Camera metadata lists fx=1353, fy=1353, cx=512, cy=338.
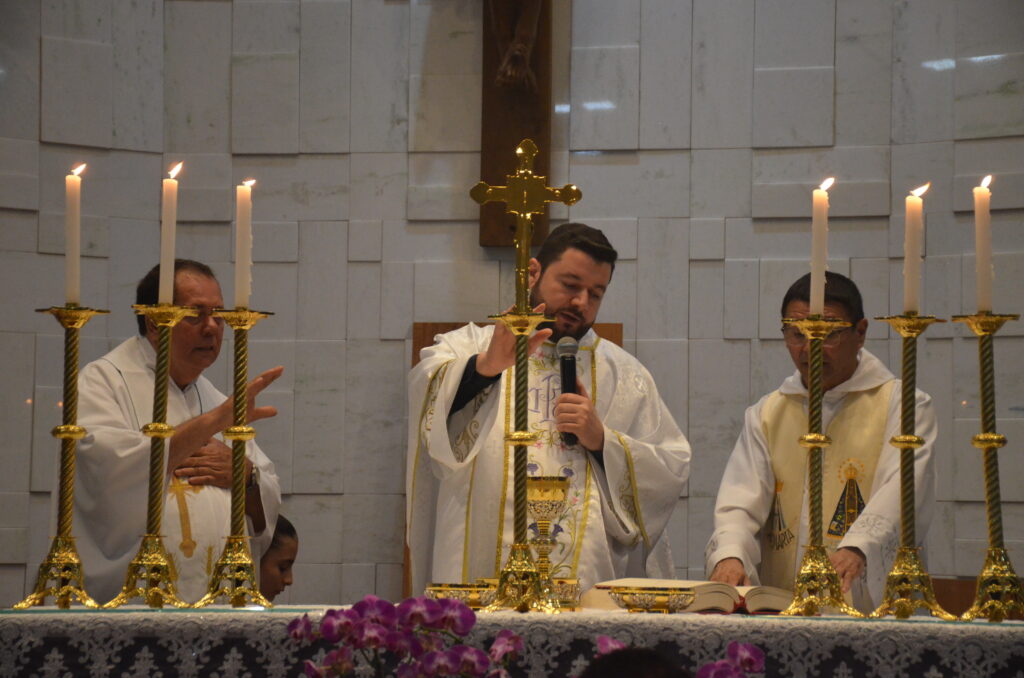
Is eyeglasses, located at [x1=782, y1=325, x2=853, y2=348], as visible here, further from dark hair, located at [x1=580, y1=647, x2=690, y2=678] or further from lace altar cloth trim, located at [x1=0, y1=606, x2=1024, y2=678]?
dark hair, located at [x1=580, y1=647, x2=690, y2=678]

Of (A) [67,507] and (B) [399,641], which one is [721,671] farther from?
(A) [67,507]

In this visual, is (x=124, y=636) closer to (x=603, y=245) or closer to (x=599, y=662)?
(x=599, y=662)

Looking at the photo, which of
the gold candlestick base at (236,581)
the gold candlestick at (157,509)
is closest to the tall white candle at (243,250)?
the gold candlestick at (157,509)

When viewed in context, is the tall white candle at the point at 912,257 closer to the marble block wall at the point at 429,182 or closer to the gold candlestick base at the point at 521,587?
the gold candlestick base at the point at 521,587

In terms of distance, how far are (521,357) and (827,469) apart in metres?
1.84

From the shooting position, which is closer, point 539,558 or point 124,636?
point 124,636

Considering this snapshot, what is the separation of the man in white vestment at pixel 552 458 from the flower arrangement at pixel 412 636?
6.91 ft

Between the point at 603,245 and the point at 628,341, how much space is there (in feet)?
6.17

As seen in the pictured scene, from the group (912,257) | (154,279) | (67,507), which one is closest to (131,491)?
(67,507)

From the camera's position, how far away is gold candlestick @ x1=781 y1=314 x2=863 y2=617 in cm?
329

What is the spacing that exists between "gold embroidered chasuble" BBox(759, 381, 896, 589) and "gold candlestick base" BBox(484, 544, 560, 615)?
5.40 ft

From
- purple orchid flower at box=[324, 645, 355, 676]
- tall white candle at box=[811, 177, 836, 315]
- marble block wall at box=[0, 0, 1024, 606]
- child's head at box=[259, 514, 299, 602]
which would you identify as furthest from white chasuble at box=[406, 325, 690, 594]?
purple orchid flower at box=[324, 645, 355, 676]

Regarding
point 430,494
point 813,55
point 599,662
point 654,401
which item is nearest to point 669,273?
point 813,55

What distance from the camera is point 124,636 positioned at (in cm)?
300
